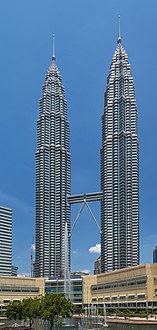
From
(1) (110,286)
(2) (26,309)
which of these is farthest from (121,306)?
(2) (26,309)

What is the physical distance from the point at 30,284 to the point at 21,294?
753 cm

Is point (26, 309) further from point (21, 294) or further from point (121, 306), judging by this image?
point (21, 294)

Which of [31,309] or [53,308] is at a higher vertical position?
[53,308]

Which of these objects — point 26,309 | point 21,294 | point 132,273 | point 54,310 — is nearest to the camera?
point 54,310

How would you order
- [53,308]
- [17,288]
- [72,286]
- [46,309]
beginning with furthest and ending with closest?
[72,286], [17,288], [46,309], [53,308]

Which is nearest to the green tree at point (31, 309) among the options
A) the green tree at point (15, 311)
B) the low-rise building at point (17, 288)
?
the green tree at point (15, 311)

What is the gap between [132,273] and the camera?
147 metres

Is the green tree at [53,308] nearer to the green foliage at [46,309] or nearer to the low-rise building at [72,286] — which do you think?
the green foliage at [46,309]

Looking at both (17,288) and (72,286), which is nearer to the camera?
(17,288)

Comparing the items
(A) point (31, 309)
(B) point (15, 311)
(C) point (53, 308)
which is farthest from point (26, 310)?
(C) point (53, 308)

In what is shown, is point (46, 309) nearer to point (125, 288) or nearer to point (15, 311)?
point (15, 311)

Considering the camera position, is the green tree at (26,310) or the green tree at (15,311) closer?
the green tree at (26,310)

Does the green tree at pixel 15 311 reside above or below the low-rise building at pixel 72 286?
below

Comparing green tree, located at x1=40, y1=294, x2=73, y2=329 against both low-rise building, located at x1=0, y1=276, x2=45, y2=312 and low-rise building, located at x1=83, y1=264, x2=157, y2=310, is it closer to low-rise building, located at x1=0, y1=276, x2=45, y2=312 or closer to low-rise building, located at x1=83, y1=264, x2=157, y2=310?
low-rise building, located at x1=83, y1=264, x2=157, y2=310
